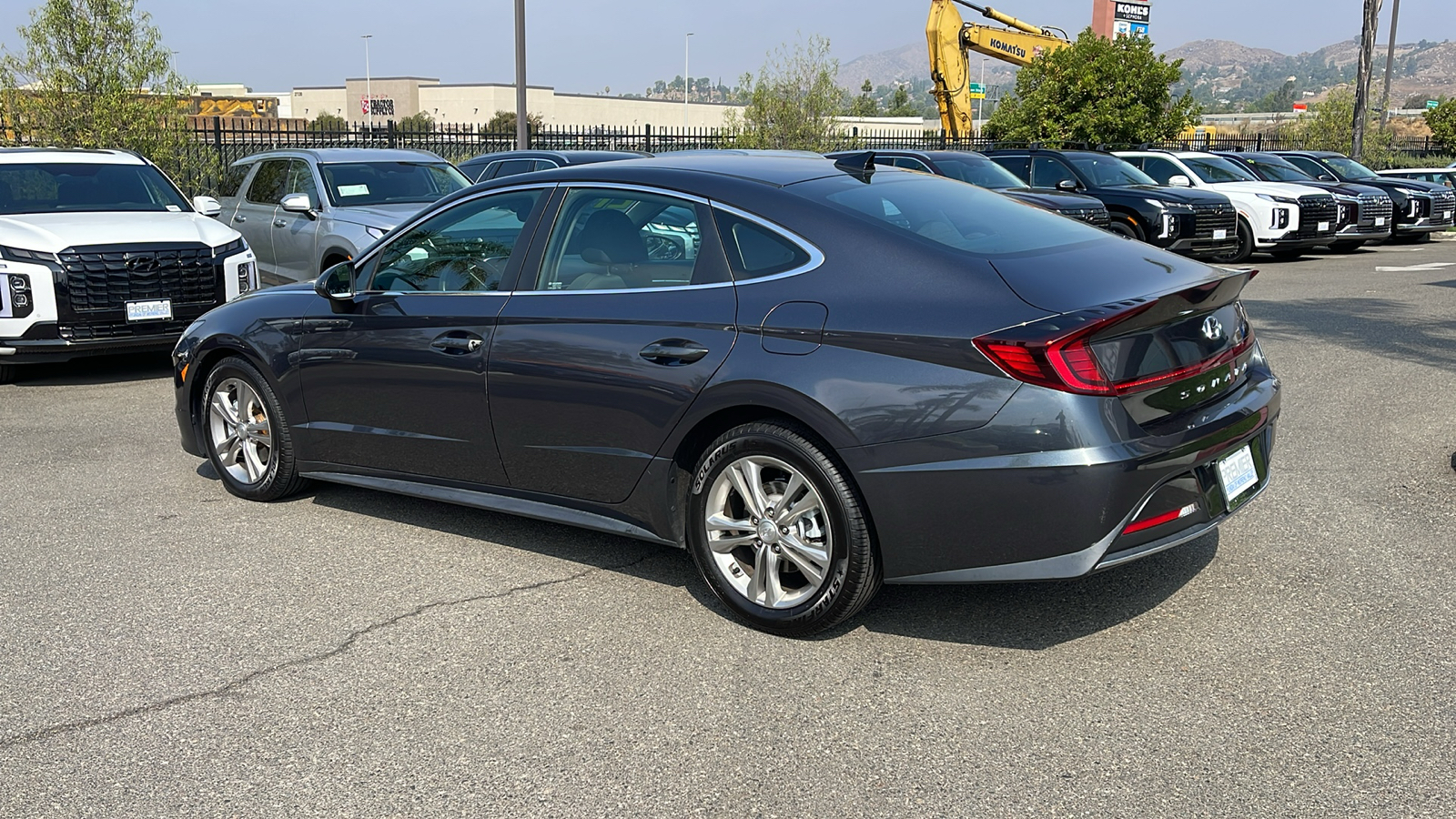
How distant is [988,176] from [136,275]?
10933 millimetres

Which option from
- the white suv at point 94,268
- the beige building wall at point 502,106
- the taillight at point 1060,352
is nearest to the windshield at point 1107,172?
the white suv at point 94,268

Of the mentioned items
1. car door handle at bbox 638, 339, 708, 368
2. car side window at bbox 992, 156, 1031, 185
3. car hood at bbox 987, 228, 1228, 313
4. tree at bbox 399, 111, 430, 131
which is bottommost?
car door handle at bbox 638, 339, 708, 368

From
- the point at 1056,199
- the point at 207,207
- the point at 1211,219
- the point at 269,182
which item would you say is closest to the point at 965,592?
the point at 207,207

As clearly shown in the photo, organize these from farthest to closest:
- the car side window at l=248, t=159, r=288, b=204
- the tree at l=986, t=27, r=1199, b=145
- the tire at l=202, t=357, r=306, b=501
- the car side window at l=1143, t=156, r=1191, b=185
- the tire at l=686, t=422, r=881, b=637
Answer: the tree at l=986, t=27, r=1199, b=145, the car side window at l=1143, t=156, r=1191, b=185, the car side window at l=248, t=159, r=288, b=204, the tire at l=202, t=357, r=306, b=501, the tire at l=686, t=422, r=881, b=637

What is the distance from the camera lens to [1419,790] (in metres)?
3.28

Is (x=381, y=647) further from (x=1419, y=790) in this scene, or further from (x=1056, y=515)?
(x=1419, y=790)

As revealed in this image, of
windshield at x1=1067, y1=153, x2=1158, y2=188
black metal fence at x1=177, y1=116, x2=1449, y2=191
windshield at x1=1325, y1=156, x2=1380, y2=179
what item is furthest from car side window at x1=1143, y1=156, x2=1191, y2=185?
windshield at x1=1325, y1=156, x2=1380, y2=179

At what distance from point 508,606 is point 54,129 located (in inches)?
639

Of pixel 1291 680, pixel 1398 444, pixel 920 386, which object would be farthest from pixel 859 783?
pixel 1398 444

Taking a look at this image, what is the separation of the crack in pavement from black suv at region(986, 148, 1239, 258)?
13729mm

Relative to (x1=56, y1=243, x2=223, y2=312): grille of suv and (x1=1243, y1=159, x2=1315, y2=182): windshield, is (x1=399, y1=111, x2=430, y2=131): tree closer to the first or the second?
(x1=1243, y1=159, x2=1315, y2=182): windshield

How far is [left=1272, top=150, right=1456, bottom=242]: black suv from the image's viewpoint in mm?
22680

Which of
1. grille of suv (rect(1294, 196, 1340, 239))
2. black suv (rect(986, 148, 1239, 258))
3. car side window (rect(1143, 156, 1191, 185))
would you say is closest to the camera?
black suv (rect(986, 148, 1239, 258))

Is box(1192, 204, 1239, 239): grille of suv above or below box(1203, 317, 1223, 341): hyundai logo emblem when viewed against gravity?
below
